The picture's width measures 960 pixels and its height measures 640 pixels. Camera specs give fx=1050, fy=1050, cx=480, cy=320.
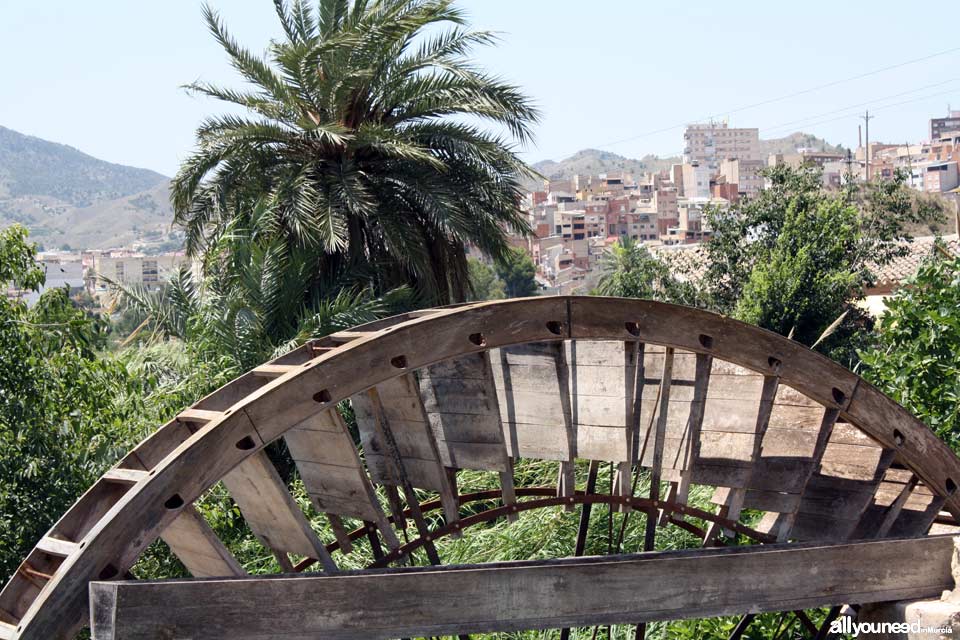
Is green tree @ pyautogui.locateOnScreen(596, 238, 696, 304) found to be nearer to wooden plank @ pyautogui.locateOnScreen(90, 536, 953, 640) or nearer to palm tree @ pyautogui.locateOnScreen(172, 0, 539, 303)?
palm tree @ pyautogui.locateOnScreen(172, 0, 539, 303)

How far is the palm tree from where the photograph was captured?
1192cm

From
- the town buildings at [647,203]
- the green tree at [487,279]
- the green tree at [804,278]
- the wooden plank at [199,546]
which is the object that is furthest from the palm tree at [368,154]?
the town buildings at [647,203]

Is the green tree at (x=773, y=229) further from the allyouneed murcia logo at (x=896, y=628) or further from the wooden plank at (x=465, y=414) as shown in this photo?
the wooden plank at (x=465, y=414)

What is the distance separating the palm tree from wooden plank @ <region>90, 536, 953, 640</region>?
7.63m

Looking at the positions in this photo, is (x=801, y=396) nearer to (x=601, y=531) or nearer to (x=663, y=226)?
(x=601, y=531)

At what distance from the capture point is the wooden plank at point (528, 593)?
12.3 ft

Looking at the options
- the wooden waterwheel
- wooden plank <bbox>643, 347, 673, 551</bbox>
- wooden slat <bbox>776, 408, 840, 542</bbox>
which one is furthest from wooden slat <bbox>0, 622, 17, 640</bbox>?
wooden slat <bbox>776, 408, 840, 542</bbox>

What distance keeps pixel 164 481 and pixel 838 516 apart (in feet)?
→ 11.9

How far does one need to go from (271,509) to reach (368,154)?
876cm

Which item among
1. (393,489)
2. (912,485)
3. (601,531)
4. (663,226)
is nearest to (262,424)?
(393,489)

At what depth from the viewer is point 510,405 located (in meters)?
5.21

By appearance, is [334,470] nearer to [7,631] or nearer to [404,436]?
[404,436]

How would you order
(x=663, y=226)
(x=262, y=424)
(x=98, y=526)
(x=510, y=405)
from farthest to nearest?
1. (x=663, y=226)
2. (x=510, y=405)
3. (x=262, y=424)
4. (x=98, y=526)

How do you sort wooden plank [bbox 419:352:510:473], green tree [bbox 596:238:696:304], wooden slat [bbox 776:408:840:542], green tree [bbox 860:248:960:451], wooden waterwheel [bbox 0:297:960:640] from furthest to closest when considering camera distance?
1. green tree [bbox 596:238:696:304]
2. green tree [bbox 860:248:960:451]
3. wooden slat [bbox 776:408:840:542]
4. wooden plank [bbox 419:352:510:473]
5. wooden waterwheel [bbox 0:297:960:640]
